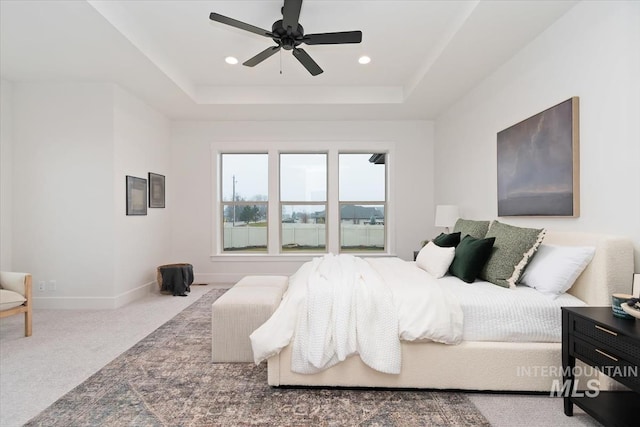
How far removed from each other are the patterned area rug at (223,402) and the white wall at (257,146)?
3.09m

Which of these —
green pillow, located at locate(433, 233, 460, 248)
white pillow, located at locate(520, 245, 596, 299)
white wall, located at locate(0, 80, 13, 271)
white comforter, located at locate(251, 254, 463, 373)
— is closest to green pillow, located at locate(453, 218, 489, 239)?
green pillow, located at locate(433, 233, 460, 248)

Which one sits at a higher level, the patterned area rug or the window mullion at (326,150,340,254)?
the window mullion at (326,150,340,254)

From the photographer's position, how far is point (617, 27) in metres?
2.18

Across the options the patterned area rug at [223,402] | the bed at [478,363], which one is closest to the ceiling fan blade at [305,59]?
the bed at [478,363]

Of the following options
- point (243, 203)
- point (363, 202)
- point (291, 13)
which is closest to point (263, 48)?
point (291, 13)

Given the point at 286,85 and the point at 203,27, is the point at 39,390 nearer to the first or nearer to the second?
the point at 203,27

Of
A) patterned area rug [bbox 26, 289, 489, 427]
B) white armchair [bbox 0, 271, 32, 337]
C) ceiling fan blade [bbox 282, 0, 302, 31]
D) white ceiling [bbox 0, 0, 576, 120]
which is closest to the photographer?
patterned area rug [bbox 26, 289, 489, 427]

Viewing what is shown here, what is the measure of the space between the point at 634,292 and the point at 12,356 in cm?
442

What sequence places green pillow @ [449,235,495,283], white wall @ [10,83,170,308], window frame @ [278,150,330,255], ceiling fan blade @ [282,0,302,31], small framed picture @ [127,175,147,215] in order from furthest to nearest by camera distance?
1. window frame @ [278,150,330,255]
2. small framed picture @ [127,175,147,215]
3. white wall @ [10,83,170,308]
4. green pillow @ [449,235,495,283]
5. ceiling fan blade @ [282,0,302,31]

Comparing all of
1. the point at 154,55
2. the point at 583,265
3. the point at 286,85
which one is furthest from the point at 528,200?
A: the point at 154,55

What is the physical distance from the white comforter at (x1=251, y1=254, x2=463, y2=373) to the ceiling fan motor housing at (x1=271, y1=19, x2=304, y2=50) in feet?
6.79

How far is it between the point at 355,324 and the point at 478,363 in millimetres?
813

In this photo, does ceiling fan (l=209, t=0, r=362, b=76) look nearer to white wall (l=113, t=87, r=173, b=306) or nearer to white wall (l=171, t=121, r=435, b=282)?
white wall (l=113, t=87, r=173, b=306)

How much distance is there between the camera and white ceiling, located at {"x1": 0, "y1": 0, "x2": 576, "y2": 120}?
277cm
